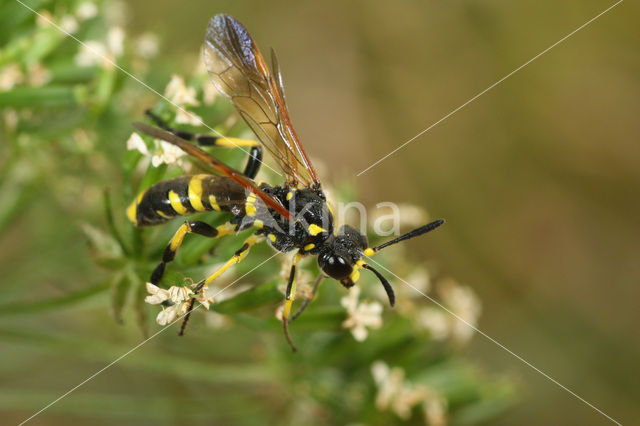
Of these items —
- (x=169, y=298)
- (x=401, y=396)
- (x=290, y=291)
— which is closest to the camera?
(x=169, y=298)

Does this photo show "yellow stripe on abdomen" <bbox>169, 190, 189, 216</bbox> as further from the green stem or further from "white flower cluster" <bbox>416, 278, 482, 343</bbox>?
"white flower cluster" <bbox>416, 278, 482, 343</bbox>

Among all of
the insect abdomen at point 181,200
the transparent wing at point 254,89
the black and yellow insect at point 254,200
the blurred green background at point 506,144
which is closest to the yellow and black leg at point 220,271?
the black and yellow insect at point 254,200

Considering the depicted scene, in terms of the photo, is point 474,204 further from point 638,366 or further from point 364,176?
point 638,366

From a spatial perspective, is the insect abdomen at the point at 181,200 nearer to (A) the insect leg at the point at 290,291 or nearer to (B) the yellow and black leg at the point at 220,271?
(B) the yellow and black leg at the point at 220,271

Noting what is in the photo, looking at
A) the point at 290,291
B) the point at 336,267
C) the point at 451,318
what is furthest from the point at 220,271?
the point at 451,318

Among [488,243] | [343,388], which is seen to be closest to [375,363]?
[343,388]

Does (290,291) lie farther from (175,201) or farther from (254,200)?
(175,201)
